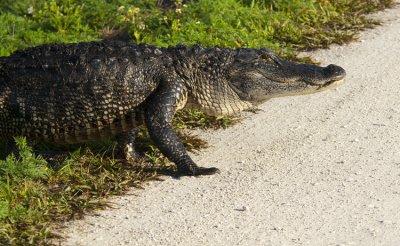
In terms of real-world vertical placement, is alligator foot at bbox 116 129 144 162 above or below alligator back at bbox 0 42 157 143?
below

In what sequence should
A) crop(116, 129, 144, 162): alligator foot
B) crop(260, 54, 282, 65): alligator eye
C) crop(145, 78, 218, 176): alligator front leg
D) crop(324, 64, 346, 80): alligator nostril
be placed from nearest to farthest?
crop(145, 78, 218, 176): alligator front leg < crop(116, 129, 144, 162): alligator foot < crop(324, 64, 346, 80): alligator nostril < crop(260, 54, 282, 65): alligator eye

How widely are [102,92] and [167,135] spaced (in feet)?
1.96

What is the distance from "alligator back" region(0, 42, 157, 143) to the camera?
646 centimetres

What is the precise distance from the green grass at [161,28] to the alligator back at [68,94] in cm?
23

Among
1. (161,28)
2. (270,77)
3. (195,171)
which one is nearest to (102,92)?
(195,171)

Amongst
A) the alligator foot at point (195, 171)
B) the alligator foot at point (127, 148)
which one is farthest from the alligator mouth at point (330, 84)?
the alligator foot at point (127, 148)

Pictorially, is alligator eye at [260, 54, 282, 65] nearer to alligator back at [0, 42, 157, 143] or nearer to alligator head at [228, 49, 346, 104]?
alligator head at [228, 49, 346, 104]

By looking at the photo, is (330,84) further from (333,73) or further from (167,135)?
(167,135)

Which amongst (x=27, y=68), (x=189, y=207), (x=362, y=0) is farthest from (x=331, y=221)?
(x=362, y=0)

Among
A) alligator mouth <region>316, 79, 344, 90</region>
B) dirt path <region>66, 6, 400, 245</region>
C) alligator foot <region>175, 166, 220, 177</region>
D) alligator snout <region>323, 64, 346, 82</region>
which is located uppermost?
alligator snout <region>323, 64, 346, 82</region>

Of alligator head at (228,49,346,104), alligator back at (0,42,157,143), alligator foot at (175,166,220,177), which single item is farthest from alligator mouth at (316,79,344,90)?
alligator back at (0,42,157,143)

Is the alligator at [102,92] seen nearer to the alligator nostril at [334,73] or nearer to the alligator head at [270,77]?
the alligator head at [270,77]

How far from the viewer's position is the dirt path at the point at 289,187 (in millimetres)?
5582

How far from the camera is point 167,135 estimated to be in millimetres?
6453
